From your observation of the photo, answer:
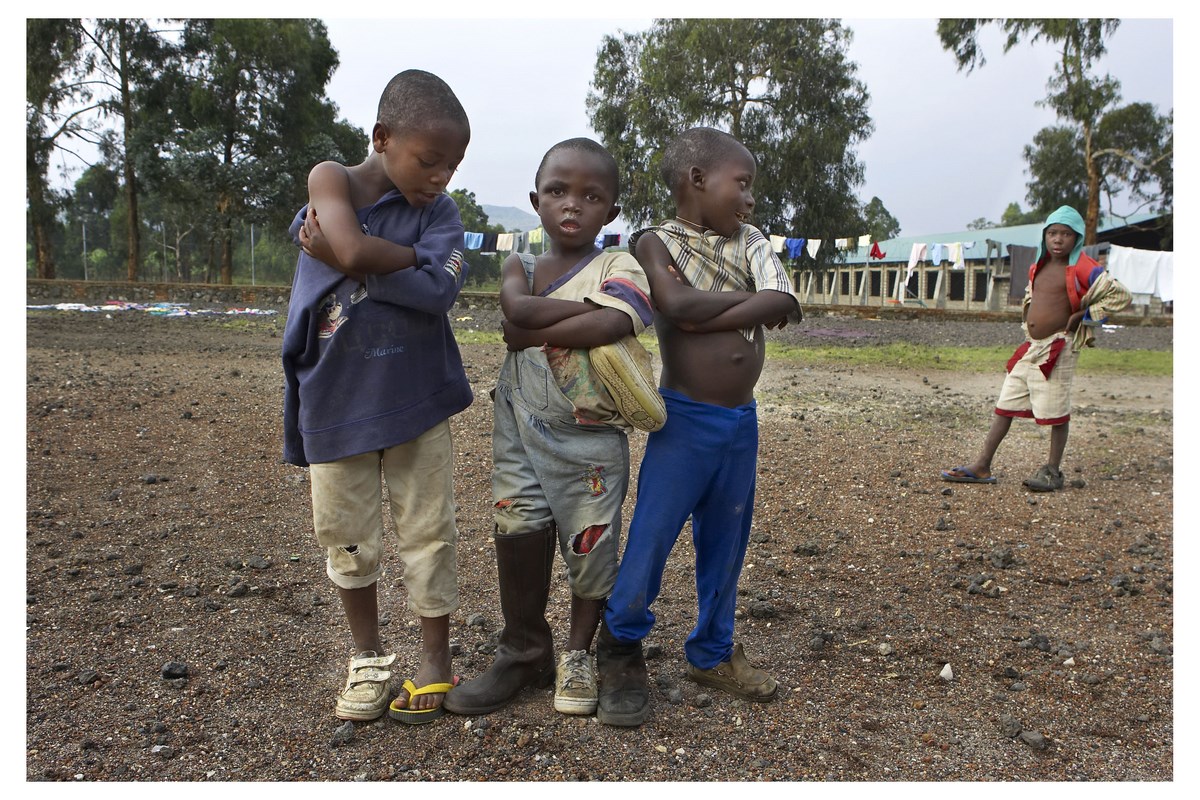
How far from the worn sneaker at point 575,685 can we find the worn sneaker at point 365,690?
1.49 feet

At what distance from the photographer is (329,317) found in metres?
2.16

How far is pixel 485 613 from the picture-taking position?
3.01 m

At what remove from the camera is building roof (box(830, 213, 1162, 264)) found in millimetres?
28706

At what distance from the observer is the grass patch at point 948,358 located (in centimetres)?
1106

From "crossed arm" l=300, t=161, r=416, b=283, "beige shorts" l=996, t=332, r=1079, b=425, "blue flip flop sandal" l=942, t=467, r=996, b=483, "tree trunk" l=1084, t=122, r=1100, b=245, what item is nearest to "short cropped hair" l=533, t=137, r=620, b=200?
"crossed arm" l=300, t=161, r=416, b=283

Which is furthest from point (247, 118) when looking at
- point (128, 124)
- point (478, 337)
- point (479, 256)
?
point (478, 337)

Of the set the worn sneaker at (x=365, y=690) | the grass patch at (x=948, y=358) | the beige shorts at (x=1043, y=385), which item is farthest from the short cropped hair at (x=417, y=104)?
the grass patch at (x=948, y=358)

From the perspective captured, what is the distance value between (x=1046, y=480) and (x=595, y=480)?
12.2 feet

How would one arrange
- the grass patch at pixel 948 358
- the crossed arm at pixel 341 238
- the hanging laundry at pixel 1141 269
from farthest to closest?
the hanging laundry at pixel 1141 269 → the grass patch at pixel 948 358 → the crossed arm at pixel 341 238

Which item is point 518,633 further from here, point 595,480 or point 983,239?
point 983,239

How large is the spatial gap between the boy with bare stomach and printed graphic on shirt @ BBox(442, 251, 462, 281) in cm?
49

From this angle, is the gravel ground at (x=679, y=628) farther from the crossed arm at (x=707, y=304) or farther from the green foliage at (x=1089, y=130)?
the green foliage at (x=1089, y=130)

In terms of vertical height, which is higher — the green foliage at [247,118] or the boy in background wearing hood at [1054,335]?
the green foliage at [247,118]

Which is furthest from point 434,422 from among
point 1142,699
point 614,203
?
point 1142,699
